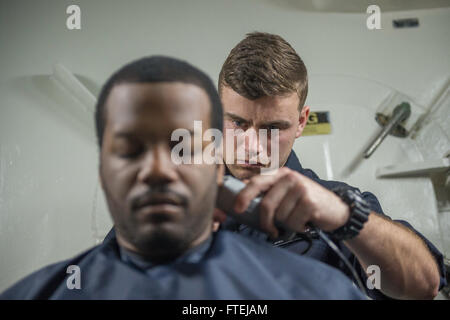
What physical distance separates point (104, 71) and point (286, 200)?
102 cm

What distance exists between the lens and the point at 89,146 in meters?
1.31

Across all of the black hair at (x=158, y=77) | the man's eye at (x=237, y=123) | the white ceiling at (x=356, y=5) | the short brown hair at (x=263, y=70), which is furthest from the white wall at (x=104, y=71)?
the black hair at (x=158, y=77)

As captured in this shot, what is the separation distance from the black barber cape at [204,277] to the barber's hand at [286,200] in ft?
0.21

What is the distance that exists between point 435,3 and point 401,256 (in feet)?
3.82

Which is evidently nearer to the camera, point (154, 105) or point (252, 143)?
point (154, 105)

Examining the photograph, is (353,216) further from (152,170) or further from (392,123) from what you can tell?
(392,123)

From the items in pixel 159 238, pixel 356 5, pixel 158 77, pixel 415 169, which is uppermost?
pixel 356 5

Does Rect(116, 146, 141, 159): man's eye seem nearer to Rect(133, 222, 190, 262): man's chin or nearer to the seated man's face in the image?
the seated man's face

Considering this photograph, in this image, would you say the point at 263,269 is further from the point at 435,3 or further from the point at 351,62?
the point at 435,3

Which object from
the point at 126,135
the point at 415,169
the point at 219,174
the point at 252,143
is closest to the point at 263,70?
the point at 252,143

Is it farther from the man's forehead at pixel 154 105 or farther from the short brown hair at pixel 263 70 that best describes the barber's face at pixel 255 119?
the man's forehead at pixel 154 105

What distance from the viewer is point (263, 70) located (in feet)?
3.27

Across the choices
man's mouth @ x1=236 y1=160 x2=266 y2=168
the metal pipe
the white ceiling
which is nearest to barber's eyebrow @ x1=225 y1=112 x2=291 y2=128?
man's mouth @ x1=236 y1=160 x2=266 y2=168

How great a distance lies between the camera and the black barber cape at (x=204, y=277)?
21.4 inches
